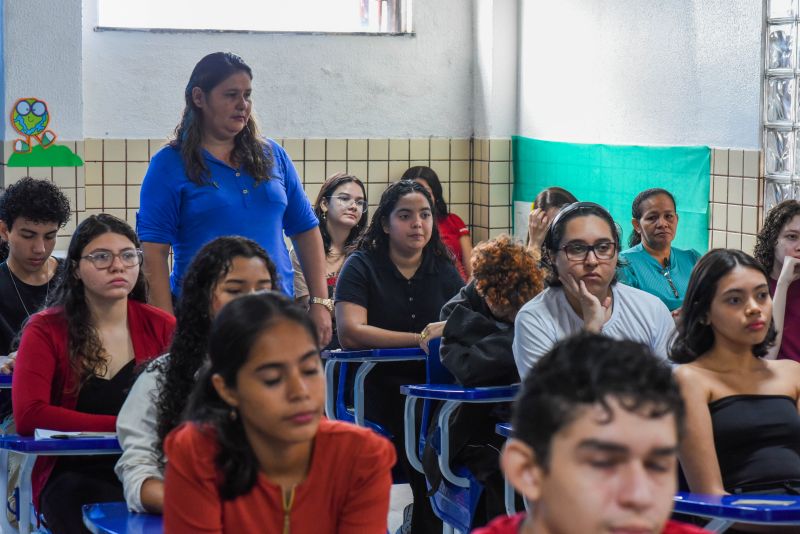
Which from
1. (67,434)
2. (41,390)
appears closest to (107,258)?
(41,390)

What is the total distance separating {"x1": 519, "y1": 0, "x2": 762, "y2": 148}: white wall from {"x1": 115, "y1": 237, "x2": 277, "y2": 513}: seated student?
3.09 m

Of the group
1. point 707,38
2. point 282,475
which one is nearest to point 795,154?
point 707,38

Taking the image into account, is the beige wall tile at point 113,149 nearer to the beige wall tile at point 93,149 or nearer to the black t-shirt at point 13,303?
the beige wall tile at point 93,149

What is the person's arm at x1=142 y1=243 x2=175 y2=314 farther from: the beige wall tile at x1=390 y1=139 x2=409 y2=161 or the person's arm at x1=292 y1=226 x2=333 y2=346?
the beige wall tile at x1=390 y1=139 x2=409 y2=161

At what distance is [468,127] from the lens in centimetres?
757

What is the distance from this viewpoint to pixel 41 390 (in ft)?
9.91

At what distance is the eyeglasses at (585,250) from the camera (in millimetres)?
3430

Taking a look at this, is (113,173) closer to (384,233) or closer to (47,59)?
(47,59)

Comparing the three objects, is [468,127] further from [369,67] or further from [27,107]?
[27,107]

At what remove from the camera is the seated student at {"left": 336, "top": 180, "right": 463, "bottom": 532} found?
4.47 metres

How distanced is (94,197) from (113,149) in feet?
0.93

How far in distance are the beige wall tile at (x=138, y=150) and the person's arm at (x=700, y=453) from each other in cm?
470

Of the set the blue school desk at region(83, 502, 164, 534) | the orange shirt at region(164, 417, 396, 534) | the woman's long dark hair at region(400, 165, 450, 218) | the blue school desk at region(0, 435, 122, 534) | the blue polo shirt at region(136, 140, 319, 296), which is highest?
the woman's long dark hair at region(400, 165, 450, 218)

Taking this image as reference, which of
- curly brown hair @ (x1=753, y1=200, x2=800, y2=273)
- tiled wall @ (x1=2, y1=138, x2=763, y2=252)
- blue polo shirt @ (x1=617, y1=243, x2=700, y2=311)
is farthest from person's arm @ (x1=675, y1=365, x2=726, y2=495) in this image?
tiled wall @ (x1=2, y1=138, x2=763, y2=252)
